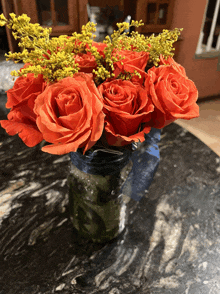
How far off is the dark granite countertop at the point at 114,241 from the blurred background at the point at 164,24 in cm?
60

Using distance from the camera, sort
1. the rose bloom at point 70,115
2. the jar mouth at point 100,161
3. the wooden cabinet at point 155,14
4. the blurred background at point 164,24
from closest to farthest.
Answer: the rose bloom at point 70,115, the jar mouth at point 100,161, the blurred background at point 164,24, the wooden cabinet at point 155,14

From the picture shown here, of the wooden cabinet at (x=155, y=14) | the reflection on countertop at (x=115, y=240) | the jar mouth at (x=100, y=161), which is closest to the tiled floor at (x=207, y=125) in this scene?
the wooden cabinet at (x=155, y=14)

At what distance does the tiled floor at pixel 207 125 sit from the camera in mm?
2635

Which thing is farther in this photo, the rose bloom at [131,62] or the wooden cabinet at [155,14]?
the wooden cabinet at [155,14]

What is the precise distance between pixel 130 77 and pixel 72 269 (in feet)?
1.56

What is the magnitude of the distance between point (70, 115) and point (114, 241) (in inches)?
16.6

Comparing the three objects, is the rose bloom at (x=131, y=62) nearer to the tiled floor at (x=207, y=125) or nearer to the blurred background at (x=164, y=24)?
the blurred background at (x=164, y=24)

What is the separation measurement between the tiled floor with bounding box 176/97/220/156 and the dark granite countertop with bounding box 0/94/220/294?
188 cm

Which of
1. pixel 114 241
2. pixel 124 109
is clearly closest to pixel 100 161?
pixel 124 109

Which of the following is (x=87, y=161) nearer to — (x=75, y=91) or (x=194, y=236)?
(x=75, y=91)

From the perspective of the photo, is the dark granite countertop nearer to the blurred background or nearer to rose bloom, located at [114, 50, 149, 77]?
rose bloom, located at [114, 50, 149, 77]

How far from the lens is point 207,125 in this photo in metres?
2.93

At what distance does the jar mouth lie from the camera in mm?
Result: 491

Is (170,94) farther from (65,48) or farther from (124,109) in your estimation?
(65,48)
